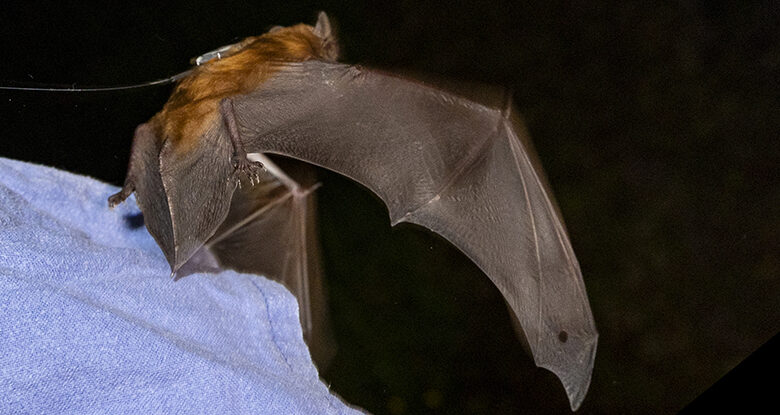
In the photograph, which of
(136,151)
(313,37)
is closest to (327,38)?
(313,37)

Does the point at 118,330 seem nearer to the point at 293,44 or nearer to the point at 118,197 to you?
the point at 118,197

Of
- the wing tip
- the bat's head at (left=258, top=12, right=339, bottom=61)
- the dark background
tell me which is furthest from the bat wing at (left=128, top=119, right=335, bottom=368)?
the wing tip

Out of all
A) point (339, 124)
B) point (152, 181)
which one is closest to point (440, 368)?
point (339, 124)

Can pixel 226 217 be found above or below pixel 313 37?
below

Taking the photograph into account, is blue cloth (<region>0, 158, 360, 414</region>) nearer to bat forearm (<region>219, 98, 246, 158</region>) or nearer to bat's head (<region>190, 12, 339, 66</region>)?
bat forearm (<region>219, 98, 246, 158</region>)


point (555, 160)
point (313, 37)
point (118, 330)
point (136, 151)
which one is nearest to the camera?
point (118, 330)

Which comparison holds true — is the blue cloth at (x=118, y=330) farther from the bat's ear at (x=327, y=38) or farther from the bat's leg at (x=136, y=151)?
the bat's ear at (x=327, y=38)
